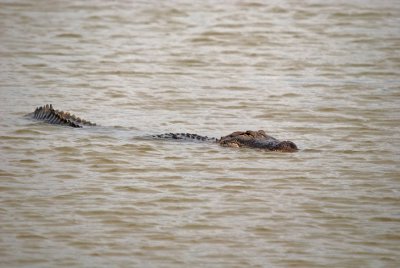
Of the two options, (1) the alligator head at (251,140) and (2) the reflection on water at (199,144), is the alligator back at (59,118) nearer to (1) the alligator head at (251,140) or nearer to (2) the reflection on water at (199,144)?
(2) the reflection on water at (199,144)

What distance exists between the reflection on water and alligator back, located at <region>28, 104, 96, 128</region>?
14 centimetres

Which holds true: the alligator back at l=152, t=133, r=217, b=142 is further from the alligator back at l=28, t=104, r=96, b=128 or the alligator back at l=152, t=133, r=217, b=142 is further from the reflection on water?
the alligator back at l=28, t=104, r=96, b=128

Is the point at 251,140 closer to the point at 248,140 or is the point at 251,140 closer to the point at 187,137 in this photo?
the point at 248,140

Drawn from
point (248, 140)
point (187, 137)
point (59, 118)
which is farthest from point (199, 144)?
point (59, 118)

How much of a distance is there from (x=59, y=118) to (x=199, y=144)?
188cm

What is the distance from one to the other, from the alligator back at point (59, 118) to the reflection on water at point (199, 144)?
0.45ft

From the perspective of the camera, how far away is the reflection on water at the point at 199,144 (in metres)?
7.29

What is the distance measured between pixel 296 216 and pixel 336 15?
40.6 feet

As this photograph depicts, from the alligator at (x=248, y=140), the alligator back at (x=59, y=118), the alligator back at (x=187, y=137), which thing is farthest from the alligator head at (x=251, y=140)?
the alligator back at (x=59, y=118)

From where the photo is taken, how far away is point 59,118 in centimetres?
1117

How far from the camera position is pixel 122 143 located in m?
10.4

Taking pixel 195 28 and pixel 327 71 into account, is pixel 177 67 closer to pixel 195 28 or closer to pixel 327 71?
pixel 327 71

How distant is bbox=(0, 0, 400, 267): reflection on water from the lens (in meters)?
7.29

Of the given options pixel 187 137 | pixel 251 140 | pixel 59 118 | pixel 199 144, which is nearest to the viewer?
pixel 251 140
